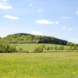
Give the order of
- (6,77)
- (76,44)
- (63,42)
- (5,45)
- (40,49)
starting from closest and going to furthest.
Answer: (6,77), (5,45), (40,49), (76,44), (63,42)

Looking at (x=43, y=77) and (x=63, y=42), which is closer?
(x=43, y=77)

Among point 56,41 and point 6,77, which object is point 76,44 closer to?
point 56,41

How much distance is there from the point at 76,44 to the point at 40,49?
150 feet

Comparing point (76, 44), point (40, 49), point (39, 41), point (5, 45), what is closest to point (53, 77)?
point (5, 45)

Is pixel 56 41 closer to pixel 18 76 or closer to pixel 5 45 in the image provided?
pixel 5 45

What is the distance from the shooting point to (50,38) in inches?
7288

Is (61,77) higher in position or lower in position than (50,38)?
lower

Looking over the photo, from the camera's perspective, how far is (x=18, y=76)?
909 inches

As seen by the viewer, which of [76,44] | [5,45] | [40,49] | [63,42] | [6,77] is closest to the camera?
[6,77]

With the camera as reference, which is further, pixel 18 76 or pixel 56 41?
pixel 56 41

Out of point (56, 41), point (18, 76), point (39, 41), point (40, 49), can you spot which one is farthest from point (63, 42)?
point (18, 76)

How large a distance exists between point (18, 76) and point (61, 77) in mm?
4848

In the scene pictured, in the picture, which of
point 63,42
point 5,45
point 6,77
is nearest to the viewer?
point 6,77

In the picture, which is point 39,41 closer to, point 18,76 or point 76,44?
point 76,44
